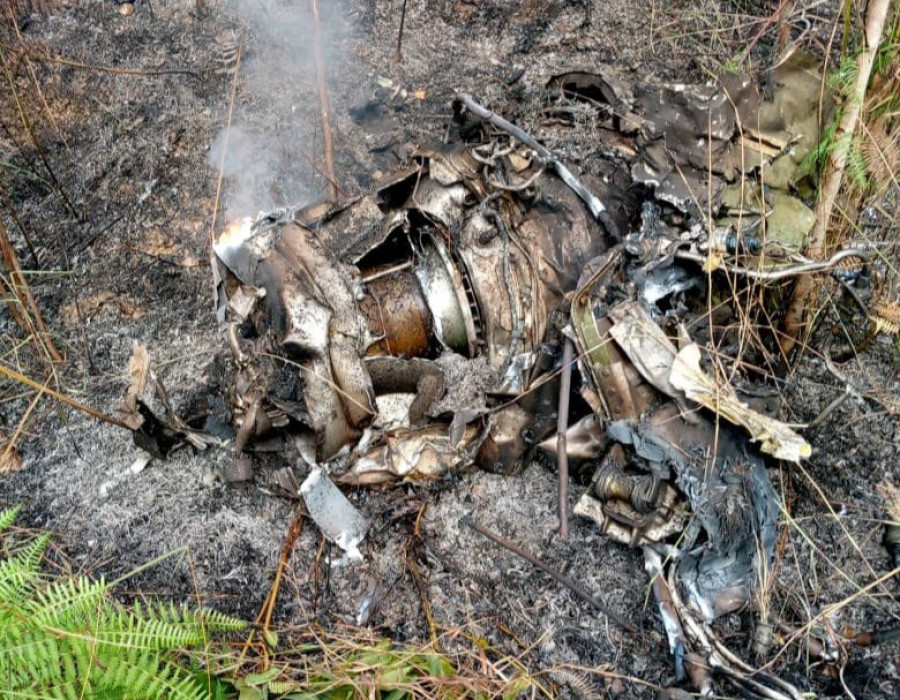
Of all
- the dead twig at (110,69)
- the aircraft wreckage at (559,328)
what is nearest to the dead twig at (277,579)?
the aircraft wreckage at (559,328)

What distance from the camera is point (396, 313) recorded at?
10.4 feet

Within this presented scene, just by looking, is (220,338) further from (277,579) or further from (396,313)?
(277,579)

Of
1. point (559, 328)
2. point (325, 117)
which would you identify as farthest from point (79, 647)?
point (325, 117)

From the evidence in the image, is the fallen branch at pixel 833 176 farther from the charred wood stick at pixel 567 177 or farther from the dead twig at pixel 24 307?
the dead twig at pixel 24 307

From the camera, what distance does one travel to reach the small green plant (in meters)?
2.32

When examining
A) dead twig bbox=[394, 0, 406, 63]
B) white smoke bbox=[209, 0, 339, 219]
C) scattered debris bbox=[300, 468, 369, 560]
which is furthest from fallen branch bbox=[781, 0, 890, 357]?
dead twig bbox=[394, 0, 406, 63]

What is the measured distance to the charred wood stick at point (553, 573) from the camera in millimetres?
2879

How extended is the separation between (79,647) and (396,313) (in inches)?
62.0

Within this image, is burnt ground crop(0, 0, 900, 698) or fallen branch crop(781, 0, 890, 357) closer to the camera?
fallen branch crop(781, 0, 890, 357)

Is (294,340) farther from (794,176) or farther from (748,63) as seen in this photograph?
(748,63)

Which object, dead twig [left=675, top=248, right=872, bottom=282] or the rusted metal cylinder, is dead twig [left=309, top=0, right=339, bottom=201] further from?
dead twig [left=675, top=248, right=872, bottom=282]

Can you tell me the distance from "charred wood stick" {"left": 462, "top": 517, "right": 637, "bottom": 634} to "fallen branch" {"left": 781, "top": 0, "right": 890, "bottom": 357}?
132cm

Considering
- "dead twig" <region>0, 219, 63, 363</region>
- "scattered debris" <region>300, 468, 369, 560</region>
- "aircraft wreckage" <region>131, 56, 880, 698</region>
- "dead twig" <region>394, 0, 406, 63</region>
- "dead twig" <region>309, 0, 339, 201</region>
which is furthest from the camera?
"dead twig" <region>394, 0, 406, 63</region>

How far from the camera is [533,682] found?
2.69 metres
